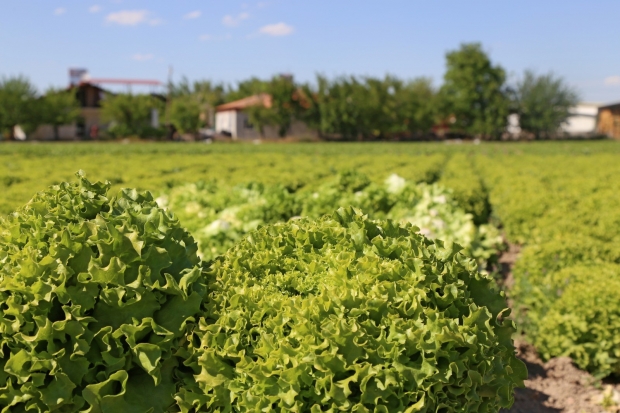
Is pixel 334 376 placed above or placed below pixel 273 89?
below

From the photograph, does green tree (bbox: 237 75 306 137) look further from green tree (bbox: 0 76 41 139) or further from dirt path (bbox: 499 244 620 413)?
dirt path (bbox: 499 244 620 413)

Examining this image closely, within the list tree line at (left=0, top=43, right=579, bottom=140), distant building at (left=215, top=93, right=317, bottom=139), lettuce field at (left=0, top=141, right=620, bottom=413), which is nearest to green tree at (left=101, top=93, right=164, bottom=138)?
tree line at (left=0, top=43, right=579, bottom=140)

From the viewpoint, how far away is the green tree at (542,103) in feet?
253

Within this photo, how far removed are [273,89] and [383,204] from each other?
6164 cm

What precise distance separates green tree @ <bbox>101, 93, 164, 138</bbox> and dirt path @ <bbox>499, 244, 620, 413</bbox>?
6407cm

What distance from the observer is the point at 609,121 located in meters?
82.4

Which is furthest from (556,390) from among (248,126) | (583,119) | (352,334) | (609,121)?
(583,119)

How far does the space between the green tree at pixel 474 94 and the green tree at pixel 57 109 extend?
45013mm

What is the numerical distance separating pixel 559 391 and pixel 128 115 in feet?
217

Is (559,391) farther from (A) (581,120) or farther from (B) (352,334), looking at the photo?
(A) (581,120)

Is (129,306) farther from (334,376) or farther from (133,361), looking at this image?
(334,376)

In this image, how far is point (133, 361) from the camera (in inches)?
116

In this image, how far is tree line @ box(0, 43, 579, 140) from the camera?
62441mm

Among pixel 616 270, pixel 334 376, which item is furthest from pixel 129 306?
pixel 616 270
